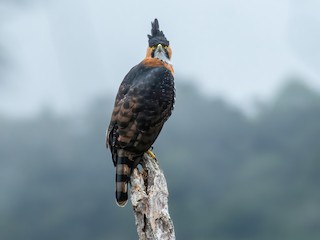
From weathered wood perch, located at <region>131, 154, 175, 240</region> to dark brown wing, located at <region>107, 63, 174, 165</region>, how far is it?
58 centimetres

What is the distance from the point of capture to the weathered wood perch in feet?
21.0

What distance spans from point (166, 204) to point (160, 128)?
1.42 m

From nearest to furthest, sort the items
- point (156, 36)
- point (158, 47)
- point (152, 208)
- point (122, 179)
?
1. point (152, 208)
2. point (122, 179)
3. point (158, 47)
4. point (156, 36)

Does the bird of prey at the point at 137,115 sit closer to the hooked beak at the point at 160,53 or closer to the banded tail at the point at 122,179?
the banded tail at the point at 122,179

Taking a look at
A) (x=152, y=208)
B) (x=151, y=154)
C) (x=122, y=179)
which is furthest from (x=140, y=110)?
(x=152, y=208)

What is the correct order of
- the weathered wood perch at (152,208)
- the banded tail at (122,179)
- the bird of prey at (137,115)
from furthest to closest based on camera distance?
1. the bird of prey at (137,115)
2. the banded tail at (122,179)
3. the weathered wood perch at (152,208)

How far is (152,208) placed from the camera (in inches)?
256

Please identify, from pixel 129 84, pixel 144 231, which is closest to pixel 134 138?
pixel 129 84

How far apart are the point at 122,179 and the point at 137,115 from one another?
894mm

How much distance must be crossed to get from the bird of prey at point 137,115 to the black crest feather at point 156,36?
1.39ft

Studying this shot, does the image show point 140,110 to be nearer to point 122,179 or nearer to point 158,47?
point 122,179

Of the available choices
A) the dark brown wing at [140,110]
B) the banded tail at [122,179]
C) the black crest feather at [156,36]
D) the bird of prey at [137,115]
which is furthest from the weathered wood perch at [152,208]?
the black crest feather at [156,36]

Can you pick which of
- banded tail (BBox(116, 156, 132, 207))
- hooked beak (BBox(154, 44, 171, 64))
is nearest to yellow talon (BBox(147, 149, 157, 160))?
banded tail (BBox(116, 156, 132, 207))

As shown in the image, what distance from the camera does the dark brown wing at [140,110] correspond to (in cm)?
730
